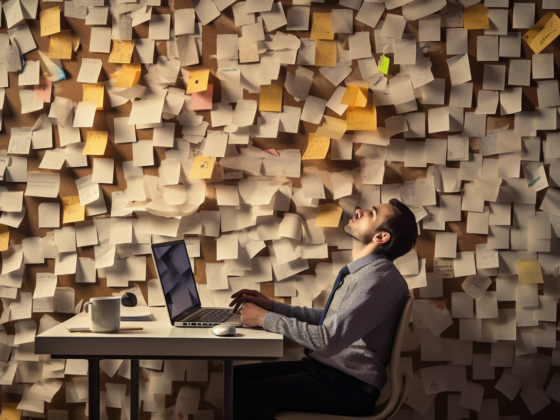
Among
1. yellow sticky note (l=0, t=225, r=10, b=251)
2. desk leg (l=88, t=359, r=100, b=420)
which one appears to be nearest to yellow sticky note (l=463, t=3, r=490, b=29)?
desk leg (l=88, t=359, r=100, b=420)

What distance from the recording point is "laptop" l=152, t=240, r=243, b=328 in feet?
5.40

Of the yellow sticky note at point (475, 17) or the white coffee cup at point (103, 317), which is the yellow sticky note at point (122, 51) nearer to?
the white coffee cup at point (103, 317)

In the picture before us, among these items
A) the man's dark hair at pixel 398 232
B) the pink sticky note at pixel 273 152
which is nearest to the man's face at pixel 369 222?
the man's dark hair at pixel 398 232

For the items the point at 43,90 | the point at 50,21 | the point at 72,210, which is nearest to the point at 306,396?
the point at 72,210

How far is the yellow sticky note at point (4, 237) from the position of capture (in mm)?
2248

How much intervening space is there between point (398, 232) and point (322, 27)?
0.97 metres

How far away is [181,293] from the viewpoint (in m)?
1.82

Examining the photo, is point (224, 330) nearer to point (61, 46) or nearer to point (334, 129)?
point (334, 129)

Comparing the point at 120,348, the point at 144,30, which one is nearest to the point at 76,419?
the point at 120,348

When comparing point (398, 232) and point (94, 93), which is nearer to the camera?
point (398, 232)

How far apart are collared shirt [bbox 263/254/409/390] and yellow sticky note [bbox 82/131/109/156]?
3.77 ft

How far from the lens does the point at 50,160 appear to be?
2.23 m

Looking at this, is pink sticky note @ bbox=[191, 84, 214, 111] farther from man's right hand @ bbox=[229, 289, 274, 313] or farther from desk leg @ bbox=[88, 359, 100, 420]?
desk leg @ bbox=[88, 359, 100, 420]

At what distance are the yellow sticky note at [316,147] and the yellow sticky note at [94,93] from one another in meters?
0.94
